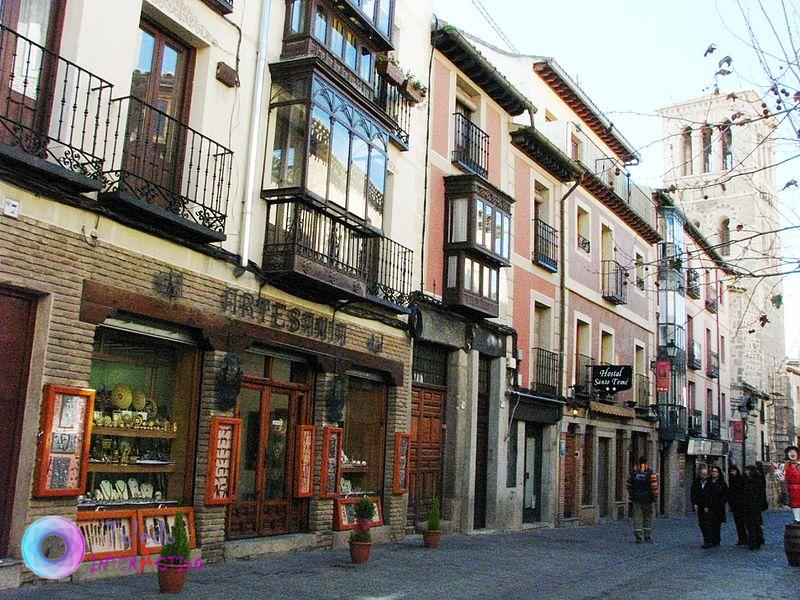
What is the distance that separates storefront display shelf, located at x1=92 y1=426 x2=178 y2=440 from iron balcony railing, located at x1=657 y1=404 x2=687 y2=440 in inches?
865

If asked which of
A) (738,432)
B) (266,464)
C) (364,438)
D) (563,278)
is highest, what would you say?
(563,278)

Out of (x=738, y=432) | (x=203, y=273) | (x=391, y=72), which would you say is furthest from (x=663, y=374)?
(x=203, y=273)

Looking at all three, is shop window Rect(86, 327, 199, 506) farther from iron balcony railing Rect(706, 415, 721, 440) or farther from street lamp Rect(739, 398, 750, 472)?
street lamp Rect(739, 398, 750, 472)

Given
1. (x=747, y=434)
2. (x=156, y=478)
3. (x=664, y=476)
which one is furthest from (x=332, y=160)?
(x=747, y=434)

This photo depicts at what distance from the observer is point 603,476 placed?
81.3ft

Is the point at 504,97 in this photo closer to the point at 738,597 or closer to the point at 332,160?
the point at 332,160

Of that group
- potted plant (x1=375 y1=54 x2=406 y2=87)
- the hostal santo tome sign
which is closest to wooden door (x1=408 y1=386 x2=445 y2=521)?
the hostal santo tome sign

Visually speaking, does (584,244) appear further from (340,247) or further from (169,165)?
(169,165)

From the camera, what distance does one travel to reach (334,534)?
42.7 ft

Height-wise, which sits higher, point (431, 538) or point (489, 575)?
point (431, 538)

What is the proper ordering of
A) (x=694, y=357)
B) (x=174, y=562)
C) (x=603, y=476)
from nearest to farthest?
Answer: (x=174, y=562)
(x=603, y=476)
(x=694, y=357)

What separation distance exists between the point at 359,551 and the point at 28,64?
7.14m

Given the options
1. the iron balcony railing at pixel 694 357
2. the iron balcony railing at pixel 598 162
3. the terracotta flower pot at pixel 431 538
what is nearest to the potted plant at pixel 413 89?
the iron balcony railing at pixel 598 162

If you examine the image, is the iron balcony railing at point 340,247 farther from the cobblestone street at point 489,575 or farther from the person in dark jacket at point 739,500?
the person in dark jacket at point 739,500
